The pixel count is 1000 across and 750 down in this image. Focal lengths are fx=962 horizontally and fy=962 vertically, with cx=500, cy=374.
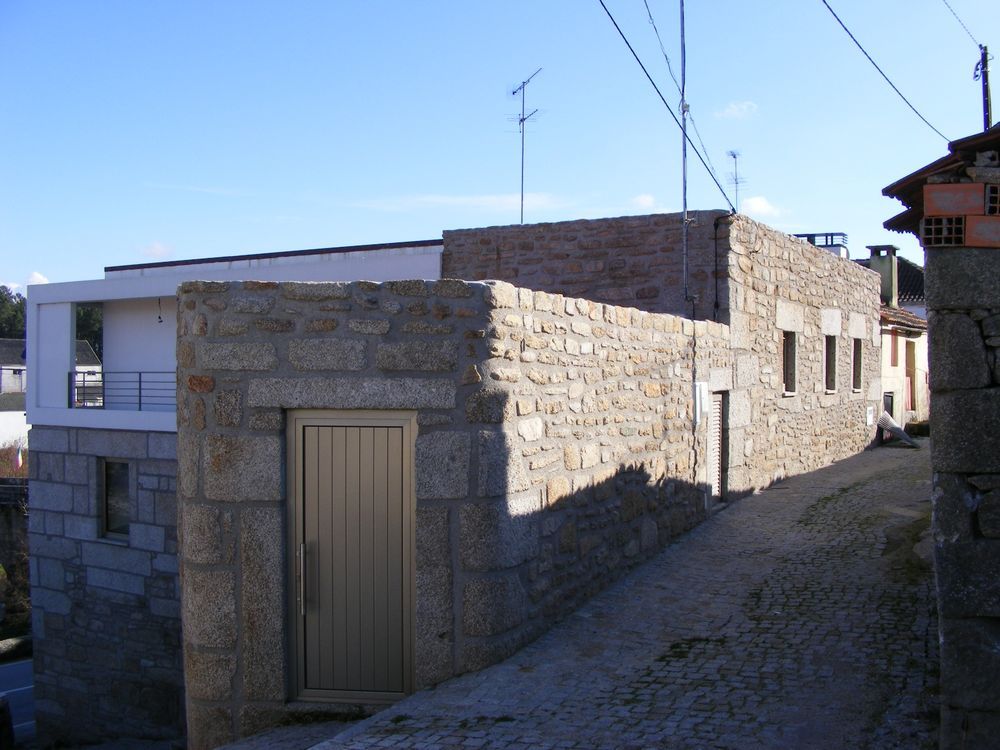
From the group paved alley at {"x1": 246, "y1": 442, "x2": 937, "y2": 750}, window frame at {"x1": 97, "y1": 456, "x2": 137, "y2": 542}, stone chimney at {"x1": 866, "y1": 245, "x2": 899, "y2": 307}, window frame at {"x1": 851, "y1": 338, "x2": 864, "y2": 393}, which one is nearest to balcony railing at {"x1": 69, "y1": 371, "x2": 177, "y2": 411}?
window frame at {"x1": 97, "y1": 456, "x2": 137, "y2": 542}

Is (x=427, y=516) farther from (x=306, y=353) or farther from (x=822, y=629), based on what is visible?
(x=822, y=629)

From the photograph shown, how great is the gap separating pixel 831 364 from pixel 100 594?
1111cm

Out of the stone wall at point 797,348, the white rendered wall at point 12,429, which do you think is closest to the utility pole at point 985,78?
the stone wall at point 797,348

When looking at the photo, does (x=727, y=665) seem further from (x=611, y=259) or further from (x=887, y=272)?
(x=887, y=272)

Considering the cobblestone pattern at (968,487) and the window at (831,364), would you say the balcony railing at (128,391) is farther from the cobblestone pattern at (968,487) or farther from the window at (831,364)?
the cobblestone pattern at (968,487)

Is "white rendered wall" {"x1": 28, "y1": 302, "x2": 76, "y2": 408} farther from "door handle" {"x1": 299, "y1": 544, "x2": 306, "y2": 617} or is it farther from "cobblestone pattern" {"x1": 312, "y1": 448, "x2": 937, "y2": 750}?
"cobblestone pattern" {"x1": 312, "y1": 448, "x2": 937, "y2": 750}

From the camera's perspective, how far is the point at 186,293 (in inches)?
239

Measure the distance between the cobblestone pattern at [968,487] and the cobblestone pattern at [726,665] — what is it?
578mm

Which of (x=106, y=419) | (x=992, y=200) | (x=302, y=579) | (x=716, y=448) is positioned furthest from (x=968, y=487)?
(x=106, y=419)

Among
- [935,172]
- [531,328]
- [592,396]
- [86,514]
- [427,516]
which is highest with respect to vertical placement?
[935,172]

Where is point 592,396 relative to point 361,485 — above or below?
above

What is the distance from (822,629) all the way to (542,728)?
244 centimetres

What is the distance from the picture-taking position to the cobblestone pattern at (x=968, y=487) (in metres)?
4.10

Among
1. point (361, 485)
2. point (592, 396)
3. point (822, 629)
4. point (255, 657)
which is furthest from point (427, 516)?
point (822, 629)
